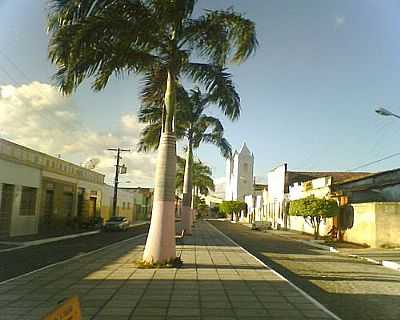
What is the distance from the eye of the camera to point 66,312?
3.57 meters

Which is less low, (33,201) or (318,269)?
(33,201)

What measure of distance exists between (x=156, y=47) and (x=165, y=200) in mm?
4372

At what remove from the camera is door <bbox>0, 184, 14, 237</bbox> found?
1084 inches

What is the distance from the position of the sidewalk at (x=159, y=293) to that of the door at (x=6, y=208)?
14.5m

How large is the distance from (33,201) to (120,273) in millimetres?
21508

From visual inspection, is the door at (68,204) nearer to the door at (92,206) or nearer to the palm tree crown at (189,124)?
the door at (92,206)

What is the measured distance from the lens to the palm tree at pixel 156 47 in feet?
44.8

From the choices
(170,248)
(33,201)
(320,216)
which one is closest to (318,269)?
(170,248)

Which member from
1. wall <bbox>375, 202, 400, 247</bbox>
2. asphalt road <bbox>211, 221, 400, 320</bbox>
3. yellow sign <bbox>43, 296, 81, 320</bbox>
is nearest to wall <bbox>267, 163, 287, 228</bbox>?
wall <bbox>375, 202, 400, 247</bbox>

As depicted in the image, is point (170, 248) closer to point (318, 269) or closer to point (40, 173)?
point (318, 269)

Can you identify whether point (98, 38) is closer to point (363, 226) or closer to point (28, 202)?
point (28, 202)

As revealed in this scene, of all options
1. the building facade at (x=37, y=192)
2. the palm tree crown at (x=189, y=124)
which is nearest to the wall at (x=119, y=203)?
the building facade at (x=37, y=192)

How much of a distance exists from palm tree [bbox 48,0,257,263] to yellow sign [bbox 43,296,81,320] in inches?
398

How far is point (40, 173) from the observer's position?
109 feet
